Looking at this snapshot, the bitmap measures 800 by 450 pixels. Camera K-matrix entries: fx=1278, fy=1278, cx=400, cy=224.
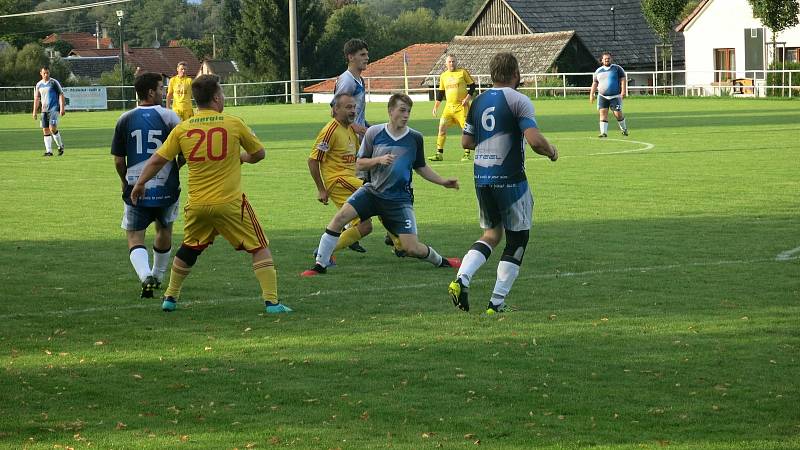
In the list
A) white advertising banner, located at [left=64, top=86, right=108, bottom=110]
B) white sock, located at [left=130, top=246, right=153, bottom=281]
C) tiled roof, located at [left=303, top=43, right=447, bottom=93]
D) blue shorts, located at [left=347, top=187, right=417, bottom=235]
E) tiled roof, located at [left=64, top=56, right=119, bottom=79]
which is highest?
tiled roof, located at [left=64, top=56, right=119, bottom=79]

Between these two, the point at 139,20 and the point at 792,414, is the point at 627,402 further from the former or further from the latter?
the point at 139,20

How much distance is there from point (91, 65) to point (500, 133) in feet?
414

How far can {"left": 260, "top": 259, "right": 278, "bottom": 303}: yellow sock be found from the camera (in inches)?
391

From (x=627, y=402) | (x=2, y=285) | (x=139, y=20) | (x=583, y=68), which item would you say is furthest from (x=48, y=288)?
(x=139, y=20)

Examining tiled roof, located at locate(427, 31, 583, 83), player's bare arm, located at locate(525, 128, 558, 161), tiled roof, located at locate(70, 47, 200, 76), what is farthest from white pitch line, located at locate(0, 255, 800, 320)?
tiled roof, located at locate(70, 47, 200, 76)

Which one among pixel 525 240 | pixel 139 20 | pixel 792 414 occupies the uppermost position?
pixel 139 20

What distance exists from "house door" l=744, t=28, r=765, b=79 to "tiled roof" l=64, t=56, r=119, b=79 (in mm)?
77628

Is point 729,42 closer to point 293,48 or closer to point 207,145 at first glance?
point 293,48

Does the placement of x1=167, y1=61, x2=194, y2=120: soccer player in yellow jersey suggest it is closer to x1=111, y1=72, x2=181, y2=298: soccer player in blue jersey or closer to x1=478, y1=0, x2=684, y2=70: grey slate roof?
x1=111, y1=72, x2=181, y2=298: soccer player in blue jersey

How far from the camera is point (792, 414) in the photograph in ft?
22.0

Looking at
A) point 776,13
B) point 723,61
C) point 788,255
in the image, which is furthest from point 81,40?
point 788,255

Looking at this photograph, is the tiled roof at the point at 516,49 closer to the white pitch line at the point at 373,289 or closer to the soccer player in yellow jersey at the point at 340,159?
the soccer player in yellow jersey at the point at 340,159

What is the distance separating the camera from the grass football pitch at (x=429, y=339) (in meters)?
6.68

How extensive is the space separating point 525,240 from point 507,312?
0.57 metres
